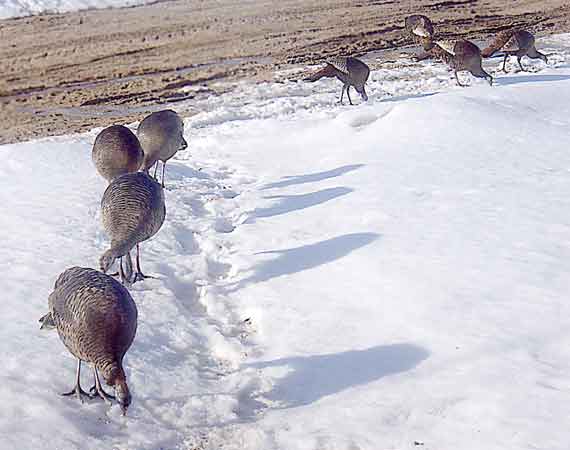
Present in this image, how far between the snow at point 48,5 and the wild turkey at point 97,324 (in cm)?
1491

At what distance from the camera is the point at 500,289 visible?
4.66m

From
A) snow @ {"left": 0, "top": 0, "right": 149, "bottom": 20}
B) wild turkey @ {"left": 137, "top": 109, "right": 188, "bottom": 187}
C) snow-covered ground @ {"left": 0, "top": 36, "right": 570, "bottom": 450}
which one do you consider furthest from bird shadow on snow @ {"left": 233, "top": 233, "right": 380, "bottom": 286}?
snow @ {"left": 0, "top": 0, "right": 149, "bottom": 20}

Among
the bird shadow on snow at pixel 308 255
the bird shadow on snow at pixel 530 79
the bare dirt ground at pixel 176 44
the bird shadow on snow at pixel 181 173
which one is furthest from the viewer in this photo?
the bare dirt ground at pixel 176 44

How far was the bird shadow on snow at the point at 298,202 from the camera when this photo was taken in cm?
668

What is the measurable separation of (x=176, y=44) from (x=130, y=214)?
33.8 feet

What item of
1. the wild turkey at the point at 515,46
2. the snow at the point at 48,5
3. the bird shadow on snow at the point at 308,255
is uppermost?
the snow at the point at 48,5

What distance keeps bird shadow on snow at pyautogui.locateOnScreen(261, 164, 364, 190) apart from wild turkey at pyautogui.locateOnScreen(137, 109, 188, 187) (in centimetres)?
95

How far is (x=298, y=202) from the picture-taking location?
6.86m

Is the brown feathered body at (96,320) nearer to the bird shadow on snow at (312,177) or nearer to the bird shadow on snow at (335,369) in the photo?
the bird shadow on snow at (335,369)

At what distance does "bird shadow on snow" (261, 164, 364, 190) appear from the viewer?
24.3 ft

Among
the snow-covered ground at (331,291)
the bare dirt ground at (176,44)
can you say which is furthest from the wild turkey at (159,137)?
the bare dirt ground at (176,44)

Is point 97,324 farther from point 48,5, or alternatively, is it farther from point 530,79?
point 48,5

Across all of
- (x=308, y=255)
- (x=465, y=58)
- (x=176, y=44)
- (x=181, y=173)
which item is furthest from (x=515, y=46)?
(x=308, y=255)

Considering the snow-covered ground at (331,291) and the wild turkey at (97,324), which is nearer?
the wild turkey at (97,324)
